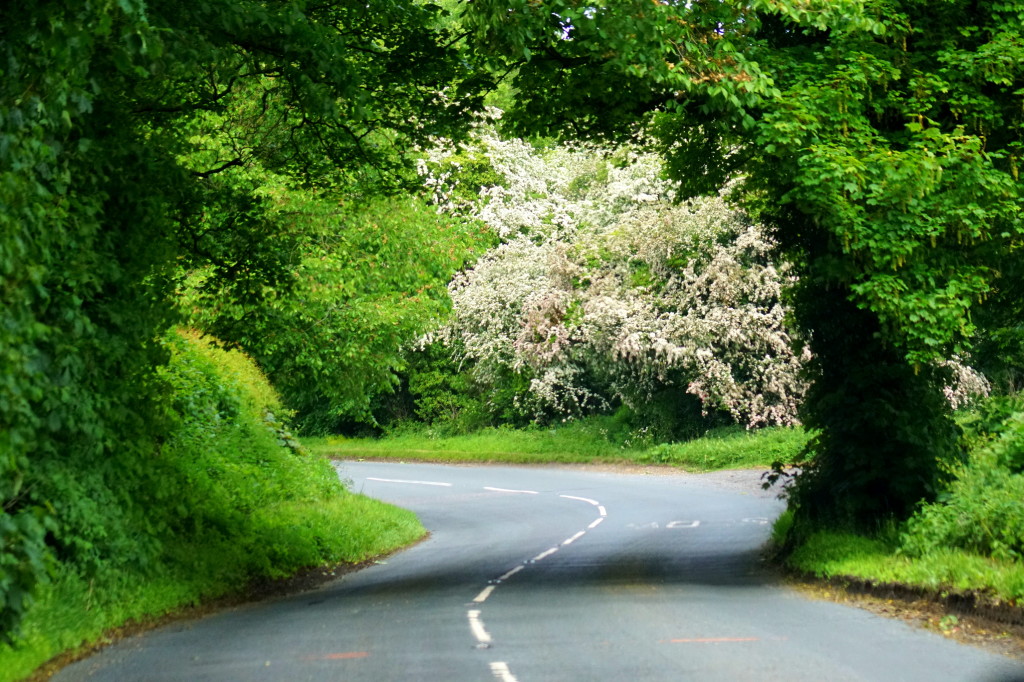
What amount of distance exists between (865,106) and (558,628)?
6.47 metres

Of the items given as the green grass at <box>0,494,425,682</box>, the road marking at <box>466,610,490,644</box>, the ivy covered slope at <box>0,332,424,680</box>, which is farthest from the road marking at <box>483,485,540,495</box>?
the road marking at <box>466,610,490,644</box>

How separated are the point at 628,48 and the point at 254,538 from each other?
8.86 m

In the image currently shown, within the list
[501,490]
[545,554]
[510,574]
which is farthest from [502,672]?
[501,490]

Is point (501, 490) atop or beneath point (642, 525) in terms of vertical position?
beneath

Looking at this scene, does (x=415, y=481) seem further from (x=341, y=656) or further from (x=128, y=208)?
(x=341, y=656)

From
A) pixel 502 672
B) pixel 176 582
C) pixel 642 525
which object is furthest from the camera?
pixel 642 525

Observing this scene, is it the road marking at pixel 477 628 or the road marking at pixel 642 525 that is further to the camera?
the road marking at pixel 642 525

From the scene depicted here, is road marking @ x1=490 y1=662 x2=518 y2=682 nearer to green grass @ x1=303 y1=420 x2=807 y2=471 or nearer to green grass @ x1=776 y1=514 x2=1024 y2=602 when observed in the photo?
green grass @ x1=776 y1=514 x2=1024 y2=602

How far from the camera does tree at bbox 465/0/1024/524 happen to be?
12133 mm

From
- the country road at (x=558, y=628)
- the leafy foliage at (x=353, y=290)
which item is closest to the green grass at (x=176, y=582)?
the country road at (x=558, y=628)

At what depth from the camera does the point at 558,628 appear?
447 inches

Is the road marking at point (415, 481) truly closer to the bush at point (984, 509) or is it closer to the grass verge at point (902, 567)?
the grass verge at point (902, 567)

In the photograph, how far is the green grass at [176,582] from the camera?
10555 mm

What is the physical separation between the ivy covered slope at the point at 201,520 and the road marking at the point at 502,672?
3.30 meters
